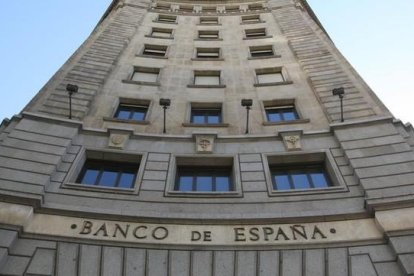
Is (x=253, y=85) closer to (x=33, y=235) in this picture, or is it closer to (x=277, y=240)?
(x=277, y=240)

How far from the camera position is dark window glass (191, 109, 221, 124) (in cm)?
1889

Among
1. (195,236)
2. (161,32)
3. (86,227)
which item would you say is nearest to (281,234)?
(195,236)

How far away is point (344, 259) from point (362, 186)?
9.46 ft

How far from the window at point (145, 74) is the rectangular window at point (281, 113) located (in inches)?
239

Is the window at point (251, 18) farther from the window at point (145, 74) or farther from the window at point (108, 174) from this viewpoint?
the window at point (108, 174)

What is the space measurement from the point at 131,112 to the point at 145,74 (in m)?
3.87

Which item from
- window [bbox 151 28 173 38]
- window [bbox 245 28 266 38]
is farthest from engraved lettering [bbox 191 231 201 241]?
window [bbox 245 28 266 38]

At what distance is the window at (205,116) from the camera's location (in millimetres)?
18886

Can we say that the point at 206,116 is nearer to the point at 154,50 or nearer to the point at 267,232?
the point at 267,232

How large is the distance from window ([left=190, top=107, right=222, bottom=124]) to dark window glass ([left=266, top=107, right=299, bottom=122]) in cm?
217

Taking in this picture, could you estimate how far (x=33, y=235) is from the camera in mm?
11961

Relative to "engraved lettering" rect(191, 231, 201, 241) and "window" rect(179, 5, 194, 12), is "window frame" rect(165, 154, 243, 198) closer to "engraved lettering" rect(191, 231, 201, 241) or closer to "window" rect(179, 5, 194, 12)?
"engraved lettering" rect(191, 231, 201, 241)

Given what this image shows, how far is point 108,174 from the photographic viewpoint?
1568 cm

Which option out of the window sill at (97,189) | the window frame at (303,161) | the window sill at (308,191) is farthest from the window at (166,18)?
the window sill at (308,191)
